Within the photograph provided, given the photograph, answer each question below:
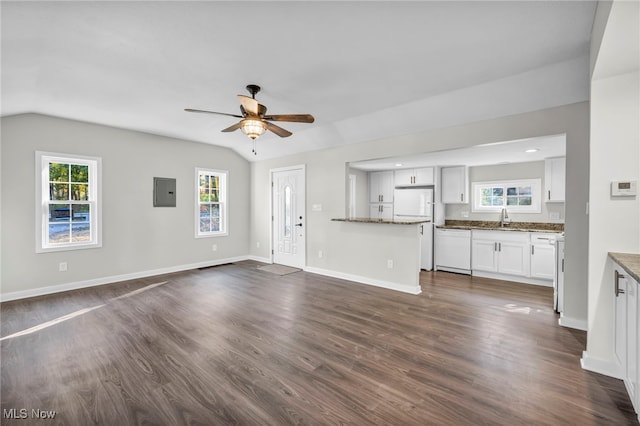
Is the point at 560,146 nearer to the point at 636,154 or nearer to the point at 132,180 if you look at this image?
the point at 636,154

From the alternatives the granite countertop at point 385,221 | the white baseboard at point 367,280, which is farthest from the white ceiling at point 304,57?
the white baseboard at point 367,280

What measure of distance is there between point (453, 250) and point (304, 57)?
4581 mm

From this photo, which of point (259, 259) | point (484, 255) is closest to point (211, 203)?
point (259, 259)

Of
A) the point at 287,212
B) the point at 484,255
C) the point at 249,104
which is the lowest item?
the point at 484,255

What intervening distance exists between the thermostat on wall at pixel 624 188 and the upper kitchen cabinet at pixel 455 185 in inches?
144

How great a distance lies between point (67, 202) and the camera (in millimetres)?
4457

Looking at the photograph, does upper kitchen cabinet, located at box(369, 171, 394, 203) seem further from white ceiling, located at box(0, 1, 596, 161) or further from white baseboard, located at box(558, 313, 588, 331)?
white baseboard, located at box(558, 313, 588, 331)

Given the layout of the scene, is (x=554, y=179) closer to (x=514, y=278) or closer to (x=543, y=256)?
(x=543, y=256)

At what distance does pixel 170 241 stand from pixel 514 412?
227 inches

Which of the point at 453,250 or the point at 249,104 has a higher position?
the point at 249,104

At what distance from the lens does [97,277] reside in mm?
4750

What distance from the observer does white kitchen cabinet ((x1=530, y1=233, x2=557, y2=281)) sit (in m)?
4.54

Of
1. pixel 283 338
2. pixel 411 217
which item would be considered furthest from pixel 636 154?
pixel 411 217

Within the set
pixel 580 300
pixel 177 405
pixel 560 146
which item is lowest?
pixel 177 405
